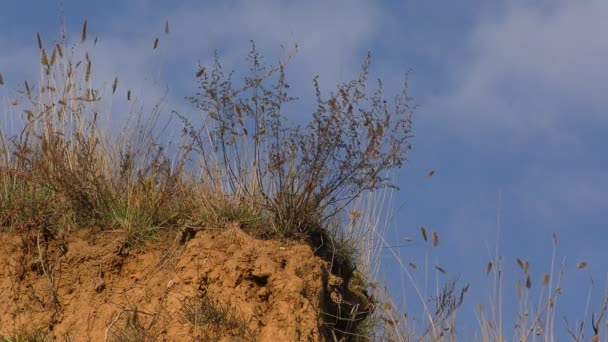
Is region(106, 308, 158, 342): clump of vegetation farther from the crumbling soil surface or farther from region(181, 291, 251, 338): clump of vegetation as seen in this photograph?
region(181, 291, 251, 338): clump of vegetation

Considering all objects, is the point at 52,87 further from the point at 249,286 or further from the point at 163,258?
the point at 249,286

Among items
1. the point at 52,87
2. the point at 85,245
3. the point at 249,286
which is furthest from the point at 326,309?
the point at 52,87

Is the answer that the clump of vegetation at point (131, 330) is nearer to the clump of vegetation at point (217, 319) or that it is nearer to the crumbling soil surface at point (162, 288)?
the crumbling soil surface at point (162, 288)

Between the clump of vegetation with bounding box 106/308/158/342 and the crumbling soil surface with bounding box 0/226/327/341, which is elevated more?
the crumbling soil surface with bounding box 0/226/327/341

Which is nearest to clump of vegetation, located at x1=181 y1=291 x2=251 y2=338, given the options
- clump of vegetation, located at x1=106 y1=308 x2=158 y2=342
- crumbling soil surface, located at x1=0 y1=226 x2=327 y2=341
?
crumbling soil surface, located at x1=0 y1=226 x2=327 y2=341

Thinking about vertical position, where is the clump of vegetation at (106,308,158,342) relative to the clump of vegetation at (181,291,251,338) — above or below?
below

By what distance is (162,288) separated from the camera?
6.81 m

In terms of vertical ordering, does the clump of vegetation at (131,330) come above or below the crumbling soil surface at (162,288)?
below

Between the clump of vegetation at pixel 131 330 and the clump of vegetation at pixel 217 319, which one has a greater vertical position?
the clump of vegetation at pixel 217 319

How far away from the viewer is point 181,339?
6547mm

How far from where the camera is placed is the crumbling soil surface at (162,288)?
6566 millimetres

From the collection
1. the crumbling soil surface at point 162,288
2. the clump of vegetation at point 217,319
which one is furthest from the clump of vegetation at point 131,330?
the clump of vegetation at point 217,319

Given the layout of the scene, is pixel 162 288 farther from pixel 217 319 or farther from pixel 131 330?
pixel 217 319

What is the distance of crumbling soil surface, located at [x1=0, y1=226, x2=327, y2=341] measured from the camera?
657 cm
